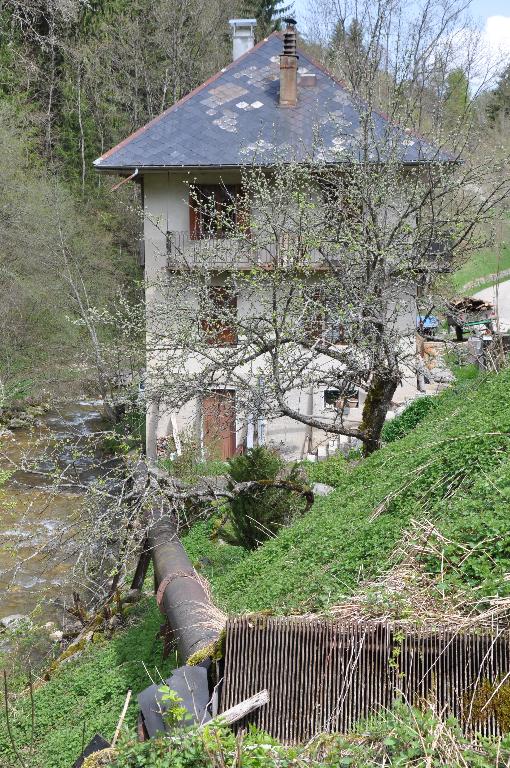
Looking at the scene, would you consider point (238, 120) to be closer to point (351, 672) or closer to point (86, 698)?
point (86, 698)

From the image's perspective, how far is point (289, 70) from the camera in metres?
19.8

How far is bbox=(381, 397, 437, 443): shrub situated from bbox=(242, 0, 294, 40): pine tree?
28.5 m

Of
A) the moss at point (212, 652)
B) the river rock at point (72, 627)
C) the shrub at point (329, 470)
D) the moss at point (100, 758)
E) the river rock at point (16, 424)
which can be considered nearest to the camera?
the moss at point (100, 758)

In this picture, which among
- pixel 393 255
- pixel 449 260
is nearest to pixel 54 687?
pixel 393 255

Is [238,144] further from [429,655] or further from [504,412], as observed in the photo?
[429,655]

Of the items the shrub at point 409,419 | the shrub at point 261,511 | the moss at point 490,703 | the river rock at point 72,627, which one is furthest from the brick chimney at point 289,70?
the moss at point 490,703

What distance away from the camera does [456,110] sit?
55.1ft

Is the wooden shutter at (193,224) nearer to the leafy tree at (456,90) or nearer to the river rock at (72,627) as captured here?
the leafy tree at (456,90)

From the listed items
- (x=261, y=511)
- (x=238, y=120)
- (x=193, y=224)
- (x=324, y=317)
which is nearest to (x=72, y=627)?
(x=261, y=511)

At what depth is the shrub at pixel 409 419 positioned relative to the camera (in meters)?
14.9

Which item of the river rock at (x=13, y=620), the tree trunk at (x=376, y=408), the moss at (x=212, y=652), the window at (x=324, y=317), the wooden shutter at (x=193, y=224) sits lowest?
the river rock at (x=13, y=620)

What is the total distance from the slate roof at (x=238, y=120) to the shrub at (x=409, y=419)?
571cm

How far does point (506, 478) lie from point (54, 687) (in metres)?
5.58

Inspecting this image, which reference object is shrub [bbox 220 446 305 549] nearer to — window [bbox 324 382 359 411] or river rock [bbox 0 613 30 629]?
window [bbox 324 382 359 411]
